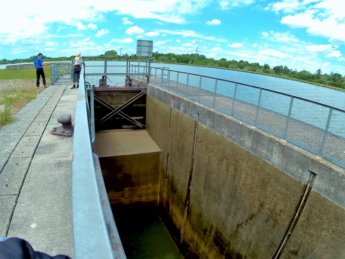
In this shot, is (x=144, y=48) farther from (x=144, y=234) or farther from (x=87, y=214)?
(x=87, y=214)

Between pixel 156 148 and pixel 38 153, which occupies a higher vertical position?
pixel 38 153

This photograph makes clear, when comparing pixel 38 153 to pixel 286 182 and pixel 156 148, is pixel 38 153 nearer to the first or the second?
pixel 286 182

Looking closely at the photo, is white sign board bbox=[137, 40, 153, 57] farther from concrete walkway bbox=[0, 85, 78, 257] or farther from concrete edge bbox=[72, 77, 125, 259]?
concrete edge bbox=[72, 77, 125, 259]

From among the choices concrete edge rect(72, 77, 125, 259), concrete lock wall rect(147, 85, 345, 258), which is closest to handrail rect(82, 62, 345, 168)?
concrete lock wall rect(147, 85, 345, 258)

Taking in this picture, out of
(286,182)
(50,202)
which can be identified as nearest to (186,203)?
(286,182)

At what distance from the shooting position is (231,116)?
7.85 meters

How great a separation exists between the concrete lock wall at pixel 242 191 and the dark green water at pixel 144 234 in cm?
61

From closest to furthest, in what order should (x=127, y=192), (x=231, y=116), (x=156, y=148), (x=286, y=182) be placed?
(x=286, y=182) < (x=231, y=116) < (x=127, y=192) < (x=156, y=148)

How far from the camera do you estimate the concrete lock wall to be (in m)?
4.81

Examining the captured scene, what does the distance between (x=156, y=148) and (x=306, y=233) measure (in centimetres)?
837

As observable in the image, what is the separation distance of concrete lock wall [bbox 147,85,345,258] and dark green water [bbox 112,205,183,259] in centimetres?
61

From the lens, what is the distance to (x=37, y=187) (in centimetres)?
393

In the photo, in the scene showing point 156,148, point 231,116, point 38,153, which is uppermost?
point 231,116

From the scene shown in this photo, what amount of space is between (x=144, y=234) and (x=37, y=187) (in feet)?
24.6
